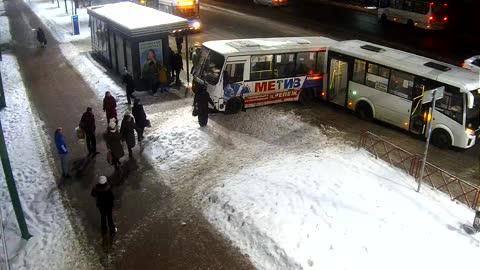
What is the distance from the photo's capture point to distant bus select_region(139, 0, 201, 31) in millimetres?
31461

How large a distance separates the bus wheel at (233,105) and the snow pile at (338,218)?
178 inches

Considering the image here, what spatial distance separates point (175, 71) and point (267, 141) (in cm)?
782

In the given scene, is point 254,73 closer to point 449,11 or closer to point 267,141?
point 267,141

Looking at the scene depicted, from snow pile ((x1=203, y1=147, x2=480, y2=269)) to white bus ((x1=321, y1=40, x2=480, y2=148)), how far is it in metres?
3.24

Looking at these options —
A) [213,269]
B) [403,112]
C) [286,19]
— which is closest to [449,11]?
[286,19]

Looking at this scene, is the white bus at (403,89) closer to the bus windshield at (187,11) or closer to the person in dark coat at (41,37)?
the bus windshield at (187,11)

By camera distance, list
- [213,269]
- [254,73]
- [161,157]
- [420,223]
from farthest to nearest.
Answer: [254,73] → [161,157] → [420,223] → [213,269]

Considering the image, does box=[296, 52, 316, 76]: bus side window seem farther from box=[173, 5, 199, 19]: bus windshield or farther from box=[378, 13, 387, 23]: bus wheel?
box=[378, 13, 387, 23]: bus wheel

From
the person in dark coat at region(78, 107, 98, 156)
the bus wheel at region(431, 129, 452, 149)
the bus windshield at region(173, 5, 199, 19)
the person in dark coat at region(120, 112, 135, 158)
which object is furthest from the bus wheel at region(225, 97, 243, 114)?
the bus windshield at region(173, 5, 199, 19)

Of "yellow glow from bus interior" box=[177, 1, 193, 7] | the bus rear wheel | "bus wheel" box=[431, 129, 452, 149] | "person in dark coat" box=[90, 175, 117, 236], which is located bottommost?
"bus wheel" box=[431, 129, 452, 149]

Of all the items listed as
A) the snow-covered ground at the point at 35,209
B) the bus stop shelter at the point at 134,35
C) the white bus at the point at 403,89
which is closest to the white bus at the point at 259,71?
the white bus at the point at 403,89

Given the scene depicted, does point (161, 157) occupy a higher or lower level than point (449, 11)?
lower

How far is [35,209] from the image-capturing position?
11750 mm

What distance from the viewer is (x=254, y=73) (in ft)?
57.7
